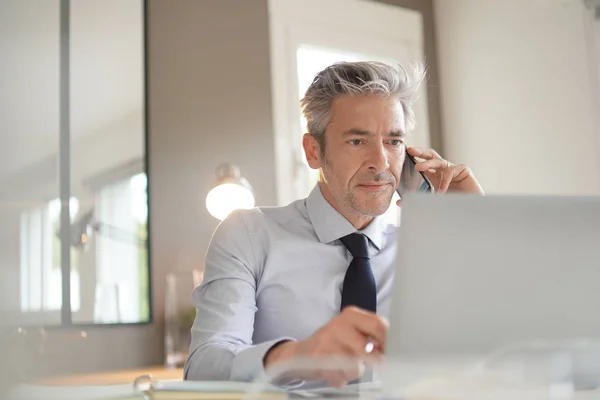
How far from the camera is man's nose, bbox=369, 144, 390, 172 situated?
166 cm

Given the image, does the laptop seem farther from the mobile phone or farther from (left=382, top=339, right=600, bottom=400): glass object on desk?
the mobile phone

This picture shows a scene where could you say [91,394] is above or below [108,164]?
below

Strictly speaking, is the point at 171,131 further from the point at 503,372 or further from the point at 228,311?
the point at 503,372

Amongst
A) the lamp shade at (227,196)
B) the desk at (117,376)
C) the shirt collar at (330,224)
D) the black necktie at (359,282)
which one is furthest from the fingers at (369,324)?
the lamp shade at (227,196)

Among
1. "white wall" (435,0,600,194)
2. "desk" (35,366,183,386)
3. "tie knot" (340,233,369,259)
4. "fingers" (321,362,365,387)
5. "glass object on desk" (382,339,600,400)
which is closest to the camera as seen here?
"glass object on desk" (382,339,600,400)

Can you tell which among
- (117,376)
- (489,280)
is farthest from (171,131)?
(489,280)

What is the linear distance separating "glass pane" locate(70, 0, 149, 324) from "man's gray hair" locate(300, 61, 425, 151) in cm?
90

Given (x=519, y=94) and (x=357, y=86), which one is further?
(x=519, y=94)

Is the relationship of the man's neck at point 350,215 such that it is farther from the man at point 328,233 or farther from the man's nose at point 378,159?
the man's nose at point 378,159

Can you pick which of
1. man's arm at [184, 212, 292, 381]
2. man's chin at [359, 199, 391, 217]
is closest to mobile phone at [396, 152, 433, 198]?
man's chin at [359, 199, 391, 217]

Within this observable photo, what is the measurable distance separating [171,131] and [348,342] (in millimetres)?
1788

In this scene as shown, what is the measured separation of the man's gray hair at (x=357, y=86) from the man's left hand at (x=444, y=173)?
79 mm

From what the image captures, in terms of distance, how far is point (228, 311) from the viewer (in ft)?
4.64

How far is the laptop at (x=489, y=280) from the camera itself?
2.68ft
